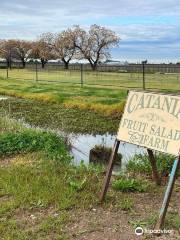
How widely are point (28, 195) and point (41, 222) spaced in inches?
33.6

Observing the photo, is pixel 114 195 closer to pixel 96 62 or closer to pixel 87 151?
pixel 87 151

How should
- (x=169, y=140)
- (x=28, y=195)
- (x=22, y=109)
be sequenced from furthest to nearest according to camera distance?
(x=22, y=109), (x=28, y=195), (x=169, y=140)

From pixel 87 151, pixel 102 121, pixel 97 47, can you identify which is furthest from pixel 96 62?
pixel 87 151

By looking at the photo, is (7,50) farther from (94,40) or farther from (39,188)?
(39,188)

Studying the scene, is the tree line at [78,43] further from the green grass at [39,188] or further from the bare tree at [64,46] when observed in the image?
the green grass at [39,188]

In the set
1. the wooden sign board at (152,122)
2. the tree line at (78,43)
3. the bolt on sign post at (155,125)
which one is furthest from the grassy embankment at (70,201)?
the tree line at (78,43)

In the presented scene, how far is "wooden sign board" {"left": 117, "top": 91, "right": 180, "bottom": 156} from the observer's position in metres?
5.24

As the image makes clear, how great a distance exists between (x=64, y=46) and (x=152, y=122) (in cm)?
6018

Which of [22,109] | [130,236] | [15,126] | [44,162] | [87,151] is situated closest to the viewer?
[130,236]

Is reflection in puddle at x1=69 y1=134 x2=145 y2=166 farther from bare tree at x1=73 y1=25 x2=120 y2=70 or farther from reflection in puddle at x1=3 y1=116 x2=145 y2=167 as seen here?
bare tree at x1=73 y1=25 x2=120 y2=70

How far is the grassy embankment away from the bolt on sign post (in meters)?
0.32

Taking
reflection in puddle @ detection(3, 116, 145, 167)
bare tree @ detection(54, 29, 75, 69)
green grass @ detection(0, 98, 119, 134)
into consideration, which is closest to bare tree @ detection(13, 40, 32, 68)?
bare tree @ detection(54, 29, 75, 69)

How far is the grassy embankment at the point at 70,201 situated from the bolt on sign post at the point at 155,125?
324 mm

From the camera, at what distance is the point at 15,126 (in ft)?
37.7
